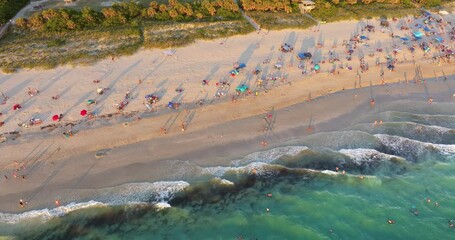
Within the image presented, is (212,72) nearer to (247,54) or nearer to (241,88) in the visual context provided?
→ (241,88)

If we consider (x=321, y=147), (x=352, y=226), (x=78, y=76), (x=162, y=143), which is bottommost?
(x=352, y=226)

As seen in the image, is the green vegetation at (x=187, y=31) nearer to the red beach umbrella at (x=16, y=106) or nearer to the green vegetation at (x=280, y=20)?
the green vegetation at (x=280, y=20)

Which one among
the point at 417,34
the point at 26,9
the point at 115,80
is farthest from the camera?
the point at 26,9

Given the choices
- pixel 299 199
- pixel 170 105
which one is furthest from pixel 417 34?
pixel 170 105

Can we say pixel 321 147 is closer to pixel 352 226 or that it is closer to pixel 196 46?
pixel 352 226

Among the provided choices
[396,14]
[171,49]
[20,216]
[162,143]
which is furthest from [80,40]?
[396,14]
